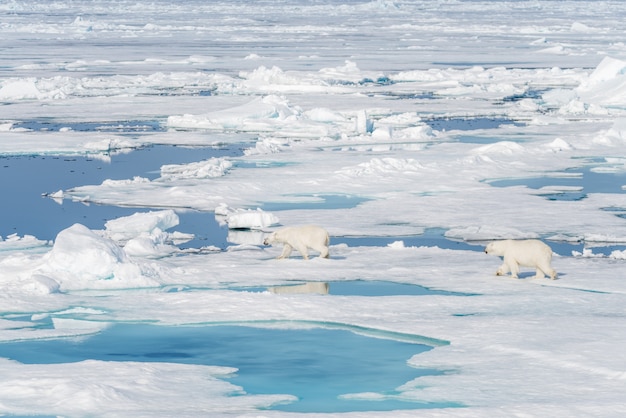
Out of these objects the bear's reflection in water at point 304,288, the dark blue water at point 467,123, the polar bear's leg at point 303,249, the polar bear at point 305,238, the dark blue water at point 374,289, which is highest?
the dark blue water at point 467,123

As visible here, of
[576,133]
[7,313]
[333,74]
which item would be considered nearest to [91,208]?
[7,313]

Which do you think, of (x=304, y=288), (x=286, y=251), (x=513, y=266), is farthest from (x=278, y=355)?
(x=286, y=251)

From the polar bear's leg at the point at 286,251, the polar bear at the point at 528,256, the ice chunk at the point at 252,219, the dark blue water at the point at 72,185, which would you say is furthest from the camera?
the dark blue water at the point at 72,185

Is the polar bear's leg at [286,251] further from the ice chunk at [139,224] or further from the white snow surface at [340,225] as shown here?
the ice chunk at [139,224]

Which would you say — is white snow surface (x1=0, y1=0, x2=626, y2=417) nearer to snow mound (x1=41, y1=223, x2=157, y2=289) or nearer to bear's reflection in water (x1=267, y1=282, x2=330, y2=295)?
snow mound (x1=41, y1=223, x2=157, y2=289)

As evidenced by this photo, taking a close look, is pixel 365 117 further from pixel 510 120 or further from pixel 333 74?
pixel 333 74

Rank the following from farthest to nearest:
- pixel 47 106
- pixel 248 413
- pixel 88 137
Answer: pixel 47 106 → pixel 88 137 → pixel 248 413

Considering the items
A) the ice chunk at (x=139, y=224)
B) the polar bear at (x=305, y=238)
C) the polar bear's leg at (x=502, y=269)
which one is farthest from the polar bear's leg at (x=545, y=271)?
the ice chunk at (x=139, y=224)
